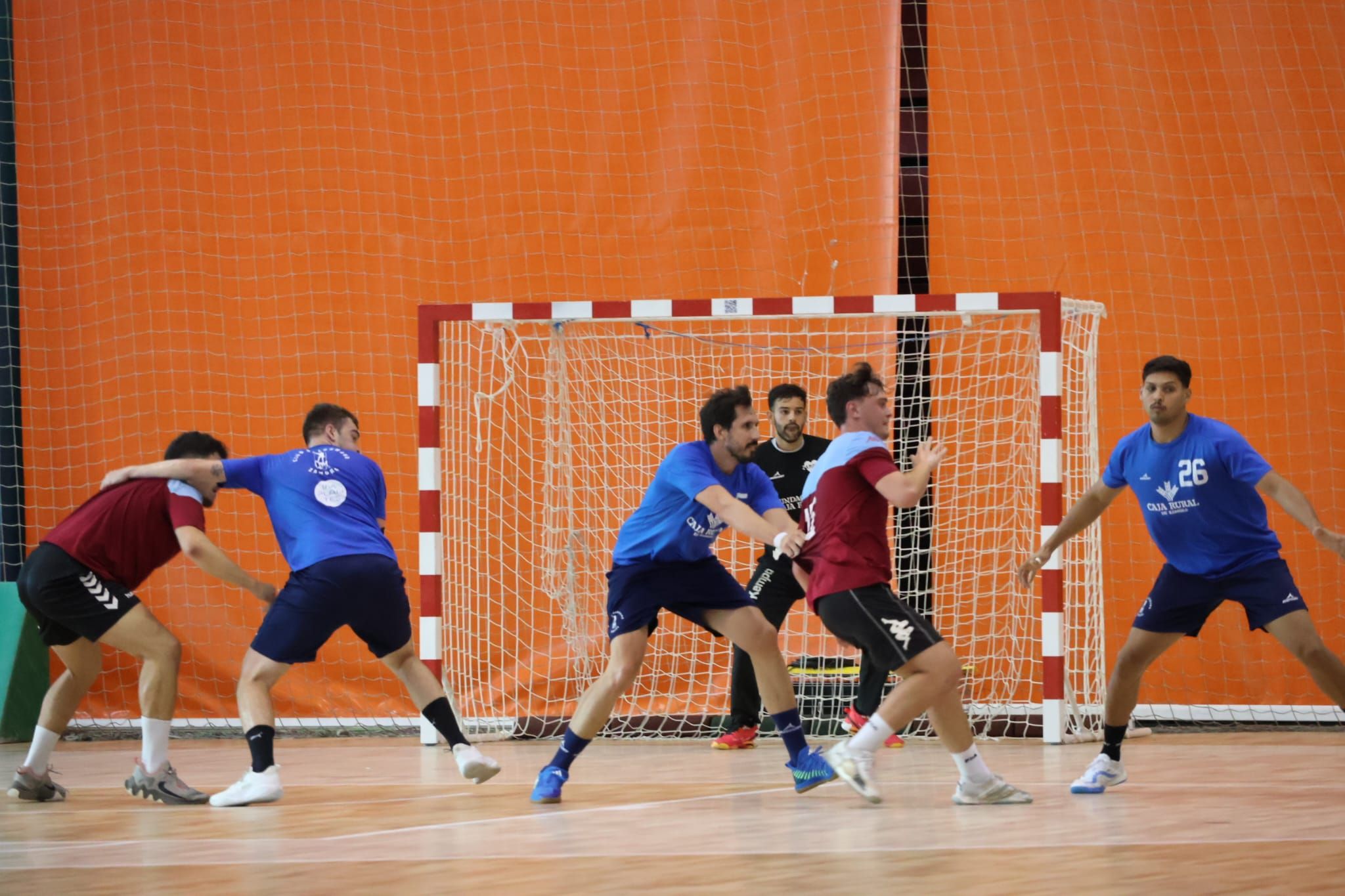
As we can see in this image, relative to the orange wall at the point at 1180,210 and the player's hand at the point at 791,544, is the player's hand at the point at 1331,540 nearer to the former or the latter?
the player's hand at the point at 791,544

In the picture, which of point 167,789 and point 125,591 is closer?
point 167,789

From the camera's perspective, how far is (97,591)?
6.12 metres

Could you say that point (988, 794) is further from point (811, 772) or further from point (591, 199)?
point (591, 199)

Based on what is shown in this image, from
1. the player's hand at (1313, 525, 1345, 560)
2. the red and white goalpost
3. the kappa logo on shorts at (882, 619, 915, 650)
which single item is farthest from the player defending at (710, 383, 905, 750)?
the player's hand at (1313, 525, 1345, 560)

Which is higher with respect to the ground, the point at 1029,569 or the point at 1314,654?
the point at 1029,569

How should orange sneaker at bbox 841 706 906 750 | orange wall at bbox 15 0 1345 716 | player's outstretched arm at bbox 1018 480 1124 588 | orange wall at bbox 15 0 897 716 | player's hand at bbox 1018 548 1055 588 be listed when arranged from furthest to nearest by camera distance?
orange wall at bbox 15 0 897 716 < orange wall at bbox 15 0 1345 716 < orange sneaker at bbox 841 706 906 750 < player's outstretched arm at bbox 1018 480 1124 588 < player's hand at bbox 1018 548 1055 588

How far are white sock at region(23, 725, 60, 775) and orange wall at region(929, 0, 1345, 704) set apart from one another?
5882mm

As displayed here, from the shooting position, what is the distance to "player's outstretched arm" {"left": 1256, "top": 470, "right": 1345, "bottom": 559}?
5.56 m

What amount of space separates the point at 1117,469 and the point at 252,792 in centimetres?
371

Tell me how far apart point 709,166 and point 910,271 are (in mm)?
1496

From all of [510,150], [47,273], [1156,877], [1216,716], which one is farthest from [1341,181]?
[47,273]

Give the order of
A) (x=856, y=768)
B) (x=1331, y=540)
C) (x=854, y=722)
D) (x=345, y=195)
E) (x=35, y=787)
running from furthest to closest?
(x=345, y=195)
(x=854, y=722)
(x=35, y=787)
(x=1331, y=540)
(x=856, y=768)

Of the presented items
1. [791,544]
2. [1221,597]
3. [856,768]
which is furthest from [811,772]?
[1221,597]

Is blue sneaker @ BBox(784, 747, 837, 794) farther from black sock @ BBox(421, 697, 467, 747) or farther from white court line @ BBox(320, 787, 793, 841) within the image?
black sock @ BBox(421, 697, 467, 747)
